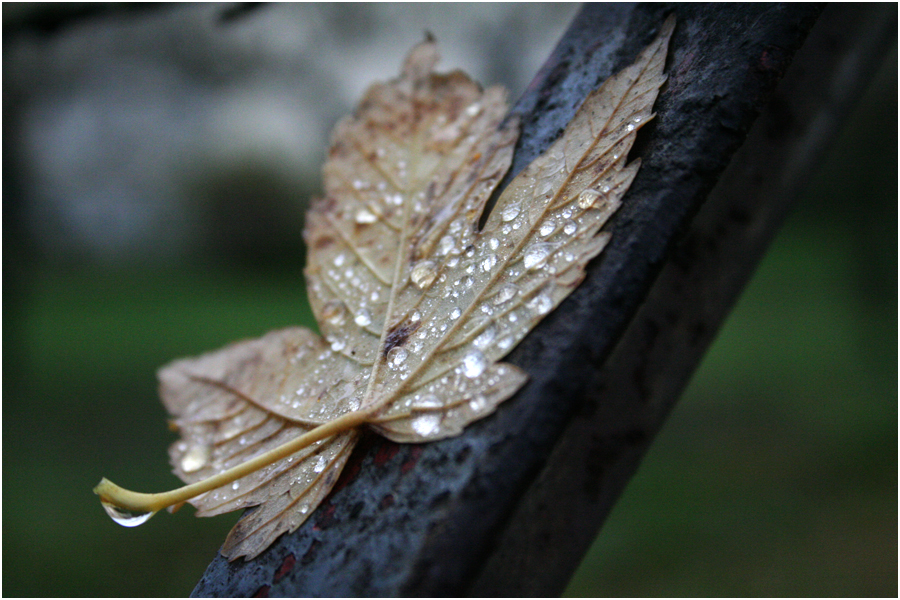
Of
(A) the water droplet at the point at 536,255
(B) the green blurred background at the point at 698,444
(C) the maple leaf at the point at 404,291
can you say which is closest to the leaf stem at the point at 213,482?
(C) the maple leaf at the point at 404,291

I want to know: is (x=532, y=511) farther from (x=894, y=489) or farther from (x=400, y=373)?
(x=894, y=489)

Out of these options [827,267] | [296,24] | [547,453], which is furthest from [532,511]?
[827,267]

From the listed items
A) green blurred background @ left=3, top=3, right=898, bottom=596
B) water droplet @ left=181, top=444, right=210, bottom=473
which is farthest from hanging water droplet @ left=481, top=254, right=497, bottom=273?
green blurred background @ left=3, top=3, right=898, bottom=596

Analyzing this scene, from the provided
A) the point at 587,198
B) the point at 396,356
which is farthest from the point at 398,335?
the point at 587,198

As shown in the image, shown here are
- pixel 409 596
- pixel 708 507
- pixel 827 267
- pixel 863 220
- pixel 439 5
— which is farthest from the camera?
pixel 827 267

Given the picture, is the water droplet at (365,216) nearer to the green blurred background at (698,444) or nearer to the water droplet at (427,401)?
the water droplet at (427,401)

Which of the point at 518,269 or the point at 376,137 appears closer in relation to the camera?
the point at 518,269

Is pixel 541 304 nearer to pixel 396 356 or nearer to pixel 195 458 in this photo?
pixel 396 356

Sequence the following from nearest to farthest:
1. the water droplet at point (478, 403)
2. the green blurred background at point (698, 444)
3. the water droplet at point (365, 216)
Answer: the water droplet at point (478, 403)
the water droplet at point (365, 216)
the green blurred background at point (698, 444)
